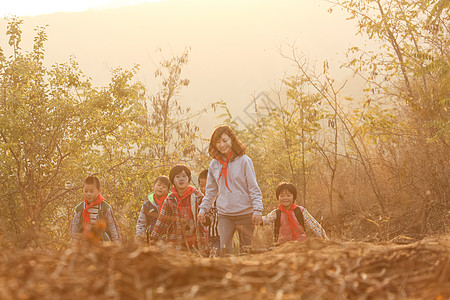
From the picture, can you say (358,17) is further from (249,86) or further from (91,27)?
(91,27)

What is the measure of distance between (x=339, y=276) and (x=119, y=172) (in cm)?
916

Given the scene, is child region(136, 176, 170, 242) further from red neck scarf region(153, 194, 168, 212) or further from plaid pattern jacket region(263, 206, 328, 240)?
plaid pattern jacket region(263, 206, 328, 240)

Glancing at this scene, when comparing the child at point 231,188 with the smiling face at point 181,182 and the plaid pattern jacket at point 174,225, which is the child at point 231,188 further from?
the smiling face at point 181,182

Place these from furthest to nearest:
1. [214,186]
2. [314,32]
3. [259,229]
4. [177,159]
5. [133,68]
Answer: [314,32] < [177,159] < [133,68] < [259,229] < [214,186]

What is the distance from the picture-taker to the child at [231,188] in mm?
6137

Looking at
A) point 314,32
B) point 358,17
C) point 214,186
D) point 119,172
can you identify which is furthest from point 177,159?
point 314,32

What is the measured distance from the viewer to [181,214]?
6.87 m

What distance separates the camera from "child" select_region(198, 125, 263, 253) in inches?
242

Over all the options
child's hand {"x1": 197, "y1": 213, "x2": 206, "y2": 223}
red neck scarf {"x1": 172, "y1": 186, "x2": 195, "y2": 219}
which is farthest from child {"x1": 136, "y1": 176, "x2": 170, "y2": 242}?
child's hand {"x1": 197, "y1": 213, "x2": 206, "y2": 223}

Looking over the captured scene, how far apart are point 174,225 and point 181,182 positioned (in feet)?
2.04

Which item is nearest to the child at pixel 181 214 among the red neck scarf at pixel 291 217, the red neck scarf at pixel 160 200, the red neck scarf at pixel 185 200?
the red neck scarf at pixel 185 200

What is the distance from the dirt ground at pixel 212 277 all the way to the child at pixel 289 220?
394cm

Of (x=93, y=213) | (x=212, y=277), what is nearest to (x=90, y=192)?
(x=93, y=213)

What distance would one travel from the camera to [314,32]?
157 meters
